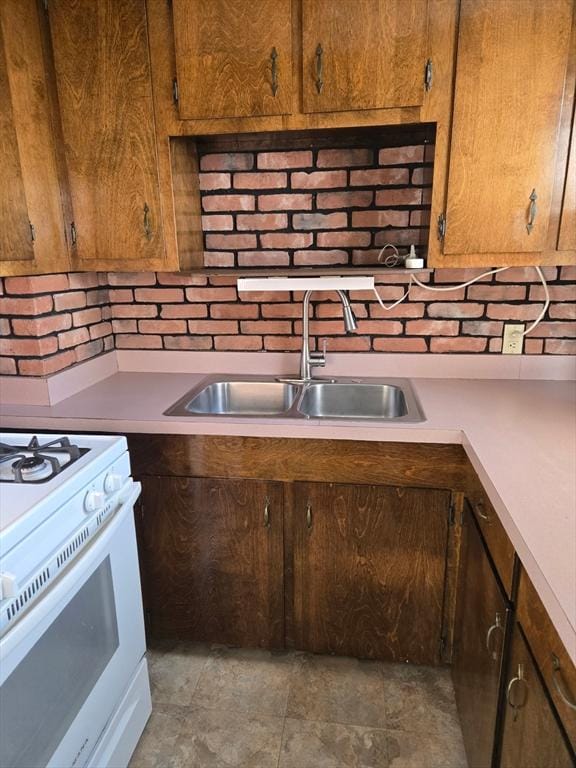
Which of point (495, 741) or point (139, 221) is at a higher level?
point (139, 221)

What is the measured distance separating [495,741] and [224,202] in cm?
180

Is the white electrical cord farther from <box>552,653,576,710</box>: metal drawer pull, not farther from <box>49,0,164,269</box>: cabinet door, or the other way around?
<box>552,653,576,710</box>: metal drawer pull

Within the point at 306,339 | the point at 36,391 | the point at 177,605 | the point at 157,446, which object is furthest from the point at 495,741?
the point at 36,391

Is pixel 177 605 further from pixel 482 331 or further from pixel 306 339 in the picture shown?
pixel 482 331

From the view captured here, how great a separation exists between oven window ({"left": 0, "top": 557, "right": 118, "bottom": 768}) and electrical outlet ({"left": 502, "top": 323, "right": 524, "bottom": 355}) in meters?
1.51

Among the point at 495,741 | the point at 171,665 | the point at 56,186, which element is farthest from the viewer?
the point at 171,665

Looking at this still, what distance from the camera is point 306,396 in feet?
5.89

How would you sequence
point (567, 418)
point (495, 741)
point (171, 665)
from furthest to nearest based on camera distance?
point (171, 665) → point (567, 418) → point (495, 741)

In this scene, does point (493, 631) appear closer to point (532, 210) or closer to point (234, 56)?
point (532, 210)

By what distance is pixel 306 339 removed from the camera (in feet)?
Result: 5.97

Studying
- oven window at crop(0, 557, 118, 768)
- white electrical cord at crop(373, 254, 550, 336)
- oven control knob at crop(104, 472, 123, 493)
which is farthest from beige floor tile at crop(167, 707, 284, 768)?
white electrical cord at crop(373, 254, 550, 336)

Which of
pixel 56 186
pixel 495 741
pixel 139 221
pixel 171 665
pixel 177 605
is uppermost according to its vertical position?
pixel 56 186

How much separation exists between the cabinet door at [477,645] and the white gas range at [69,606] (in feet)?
2.89

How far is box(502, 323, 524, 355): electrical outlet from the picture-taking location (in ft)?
5.95
